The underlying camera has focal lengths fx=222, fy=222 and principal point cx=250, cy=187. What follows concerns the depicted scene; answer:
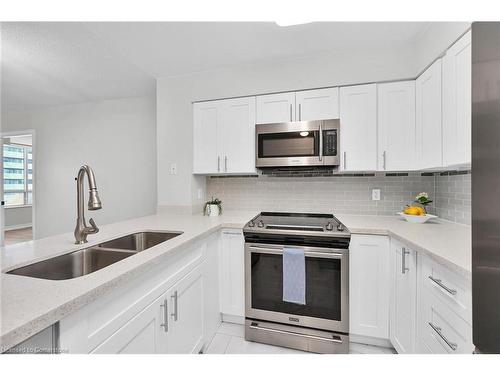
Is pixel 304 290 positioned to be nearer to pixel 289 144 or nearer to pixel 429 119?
pixel 289 144

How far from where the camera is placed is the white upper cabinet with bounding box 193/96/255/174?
2.26 metres

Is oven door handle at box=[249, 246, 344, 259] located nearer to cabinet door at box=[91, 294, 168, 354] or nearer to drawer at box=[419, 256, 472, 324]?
drawer at box=[419, 256, 472, 324]

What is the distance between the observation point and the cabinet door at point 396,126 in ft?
6.28

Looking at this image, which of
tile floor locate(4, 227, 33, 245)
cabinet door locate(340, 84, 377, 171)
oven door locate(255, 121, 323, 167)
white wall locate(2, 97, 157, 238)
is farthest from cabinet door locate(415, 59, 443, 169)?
tile floor locate(4, 227, 33, 245)

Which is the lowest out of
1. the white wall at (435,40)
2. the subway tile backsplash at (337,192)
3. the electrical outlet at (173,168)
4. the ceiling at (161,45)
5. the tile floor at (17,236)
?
the tile floor at (17,236)

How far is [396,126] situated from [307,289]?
62.2 inches

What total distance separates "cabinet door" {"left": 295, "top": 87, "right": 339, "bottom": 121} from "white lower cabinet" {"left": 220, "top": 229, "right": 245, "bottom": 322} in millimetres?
1264

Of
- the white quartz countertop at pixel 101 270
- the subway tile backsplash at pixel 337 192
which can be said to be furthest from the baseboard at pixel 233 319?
the subway tile backsplash at pixel 337 192

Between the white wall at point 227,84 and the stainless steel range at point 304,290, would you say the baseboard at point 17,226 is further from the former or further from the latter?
the stainless steel range at point 304,290

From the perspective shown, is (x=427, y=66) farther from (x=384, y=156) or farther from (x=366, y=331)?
(x=366, y=331)

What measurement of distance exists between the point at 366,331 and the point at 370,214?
1.06 meters

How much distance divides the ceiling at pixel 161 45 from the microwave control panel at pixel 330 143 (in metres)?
0.75

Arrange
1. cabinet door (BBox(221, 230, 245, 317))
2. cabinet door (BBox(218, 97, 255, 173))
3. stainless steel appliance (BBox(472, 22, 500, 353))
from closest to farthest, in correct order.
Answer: stainless steel appliance (BBox(472, 22, 500, 353))
cabinet door (BBox(221, 230, 245, 317))
cabinet door (BBox(218, 97, 255, 173))

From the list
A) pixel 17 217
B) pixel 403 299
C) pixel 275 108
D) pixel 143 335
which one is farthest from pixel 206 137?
pixel 17 217
